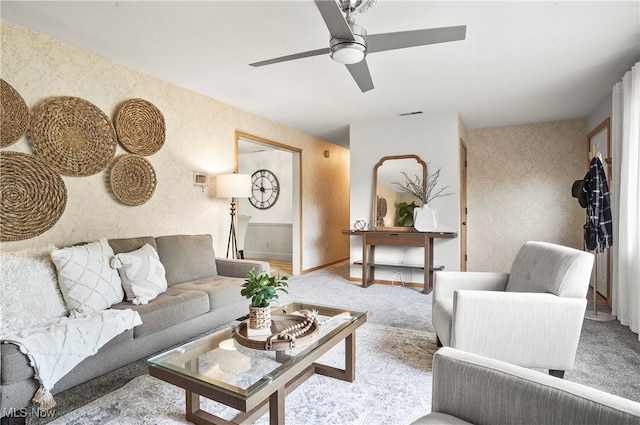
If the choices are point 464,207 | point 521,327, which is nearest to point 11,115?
point 521,327

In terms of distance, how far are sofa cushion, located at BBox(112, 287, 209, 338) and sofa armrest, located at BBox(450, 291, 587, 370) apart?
6.09 ft

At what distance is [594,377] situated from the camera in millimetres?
2219

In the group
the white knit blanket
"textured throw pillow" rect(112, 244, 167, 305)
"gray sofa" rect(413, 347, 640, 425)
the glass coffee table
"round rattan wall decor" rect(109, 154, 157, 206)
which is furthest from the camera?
"round rattan wall decor" rect(109, 154, 157, 206)

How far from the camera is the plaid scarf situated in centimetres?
341

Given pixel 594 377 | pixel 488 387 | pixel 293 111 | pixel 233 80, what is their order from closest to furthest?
pixel 488 387 < pixel 594 377 < pixel 233 80 < pixel 293 111

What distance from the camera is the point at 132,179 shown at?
10.9 ft

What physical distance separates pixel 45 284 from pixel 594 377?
354 cm

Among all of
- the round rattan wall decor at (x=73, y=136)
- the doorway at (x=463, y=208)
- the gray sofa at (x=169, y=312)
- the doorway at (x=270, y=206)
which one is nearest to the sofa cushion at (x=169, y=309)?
the gray sofa at (x=169, y=312)

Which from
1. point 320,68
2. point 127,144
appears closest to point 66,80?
point 127,144

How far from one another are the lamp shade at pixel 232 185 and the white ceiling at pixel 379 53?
0.96m

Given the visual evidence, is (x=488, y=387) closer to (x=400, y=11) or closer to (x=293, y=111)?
(x=400, y=11)

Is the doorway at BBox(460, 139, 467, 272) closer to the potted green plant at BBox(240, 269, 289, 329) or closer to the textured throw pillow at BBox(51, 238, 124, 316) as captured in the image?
the potted green plant at BBox(240, 269, 289, 329)

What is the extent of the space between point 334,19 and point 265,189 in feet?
20.9

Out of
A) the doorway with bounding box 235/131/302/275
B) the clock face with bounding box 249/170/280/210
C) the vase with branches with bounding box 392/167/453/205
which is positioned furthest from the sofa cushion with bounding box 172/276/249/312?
the clock face with bounding box 249/170/280/210
